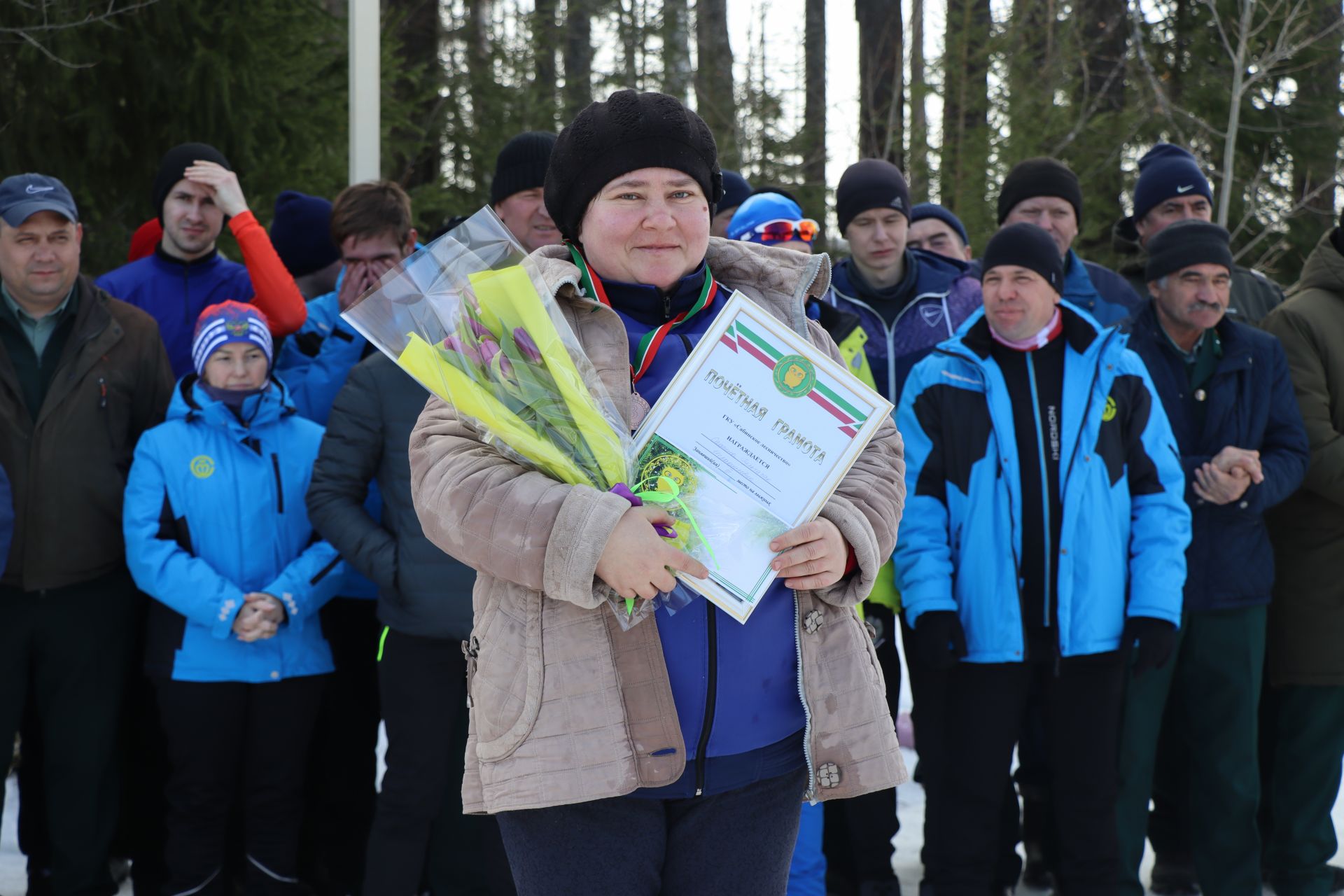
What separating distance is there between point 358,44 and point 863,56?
776 centimetres

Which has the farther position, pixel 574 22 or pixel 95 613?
pixel 574 22

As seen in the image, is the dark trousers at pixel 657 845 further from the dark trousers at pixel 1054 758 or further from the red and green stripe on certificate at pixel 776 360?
the dark trousers at pixel 1054 758

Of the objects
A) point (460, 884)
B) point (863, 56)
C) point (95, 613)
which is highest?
point (863, 56)

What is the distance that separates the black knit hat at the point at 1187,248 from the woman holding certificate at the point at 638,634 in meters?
2.46

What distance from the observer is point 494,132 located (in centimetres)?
965

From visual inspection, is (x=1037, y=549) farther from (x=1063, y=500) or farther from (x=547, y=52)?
(x=547, y=52)

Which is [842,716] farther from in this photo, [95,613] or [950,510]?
[95,613]

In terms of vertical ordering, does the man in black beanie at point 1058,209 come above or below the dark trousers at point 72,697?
above

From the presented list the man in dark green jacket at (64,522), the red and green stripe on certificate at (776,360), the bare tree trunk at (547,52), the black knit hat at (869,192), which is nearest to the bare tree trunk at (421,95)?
the bare tree trunk at (547,52)

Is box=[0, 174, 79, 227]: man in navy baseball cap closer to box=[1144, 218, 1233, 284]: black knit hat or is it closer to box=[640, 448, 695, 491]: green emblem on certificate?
box=[640, 448, 695, 491]: green emblem on certificate

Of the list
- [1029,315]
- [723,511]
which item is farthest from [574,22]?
[723,511]

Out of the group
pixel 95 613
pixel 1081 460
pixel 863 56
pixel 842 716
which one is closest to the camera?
pixel 842 716

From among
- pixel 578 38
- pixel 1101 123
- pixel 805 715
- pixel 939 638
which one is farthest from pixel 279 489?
pixel 578 38

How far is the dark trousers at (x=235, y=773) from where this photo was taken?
3967 millimetres
